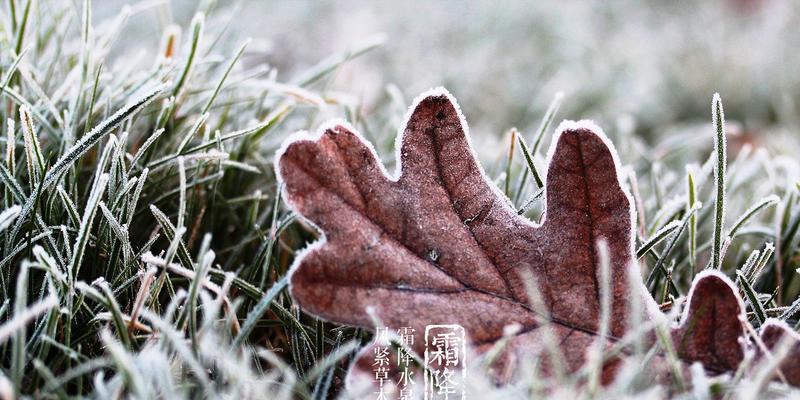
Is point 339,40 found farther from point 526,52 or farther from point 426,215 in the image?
point 426,215

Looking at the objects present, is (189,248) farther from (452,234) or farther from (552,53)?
(552,53)

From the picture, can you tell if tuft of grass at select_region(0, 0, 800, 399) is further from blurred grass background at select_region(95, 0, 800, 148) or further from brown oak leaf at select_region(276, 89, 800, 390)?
blurred grass background at select_region(95, 0, 800, 148)

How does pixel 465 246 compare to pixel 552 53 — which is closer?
pixel 465 246

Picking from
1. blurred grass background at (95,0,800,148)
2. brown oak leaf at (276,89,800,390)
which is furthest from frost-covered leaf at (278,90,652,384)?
blurred grass background at (95,0,800,148)

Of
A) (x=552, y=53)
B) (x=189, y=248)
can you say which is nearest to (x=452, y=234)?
(x=189, y=248)

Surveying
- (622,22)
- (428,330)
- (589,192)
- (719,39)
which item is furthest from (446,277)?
(622,22)
